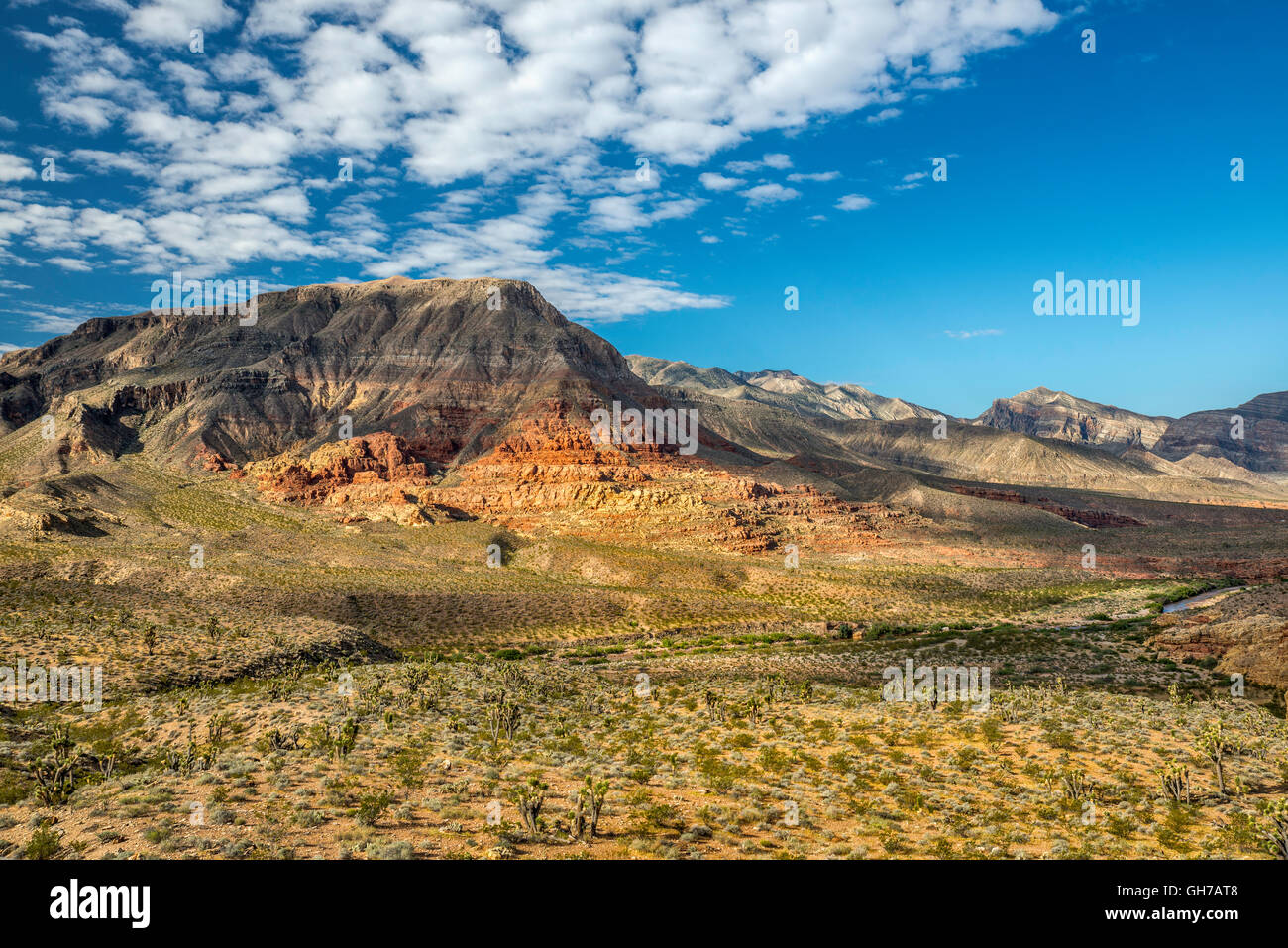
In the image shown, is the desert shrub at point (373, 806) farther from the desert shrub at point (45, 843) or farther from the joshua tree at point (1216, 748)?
the joshua tree at point (1216, 748)

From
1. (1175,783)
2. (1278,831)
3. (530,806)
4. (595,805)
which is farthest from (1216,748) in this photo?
(530,806)

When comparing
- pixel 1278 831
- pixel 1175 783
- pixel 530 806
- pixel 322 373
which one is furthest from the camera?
pixel 322 373

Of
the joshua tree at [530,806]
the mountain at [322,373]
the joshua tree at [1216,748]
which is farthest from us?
the mountain at [322,373]

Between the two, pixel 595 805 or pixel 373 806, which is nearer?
pixel 595 805

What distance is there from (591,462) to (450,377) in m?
45.9

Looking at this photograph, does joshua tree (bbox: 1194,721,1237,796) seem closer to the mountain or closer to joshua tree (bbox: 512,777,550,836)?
joshua tree (bbox: 512,777,550,836)

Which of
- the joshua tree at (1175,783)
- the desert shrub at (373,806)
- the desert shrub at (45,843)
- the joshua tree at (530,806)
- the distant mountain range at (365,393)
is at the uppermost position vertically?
the distant mountain range at (365,393)

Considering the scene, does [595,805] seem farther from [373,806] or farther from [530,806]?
[373,806]

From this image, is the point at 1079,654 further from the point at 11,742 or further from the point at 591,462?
the point at 591,462

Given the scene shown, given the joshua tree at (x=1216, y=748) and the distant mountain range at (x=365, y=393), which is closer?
the joshua tree at (x=1216, y=748)

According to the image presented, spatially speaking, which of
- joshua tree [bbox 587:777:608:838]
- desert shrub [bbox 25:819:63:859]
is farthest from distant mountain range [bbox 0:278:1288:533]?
desert shrub [bbox 25:819:63:859]

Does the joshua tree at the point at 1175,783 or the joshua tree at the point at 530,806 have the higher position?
the joshua tree at the point at 530,806

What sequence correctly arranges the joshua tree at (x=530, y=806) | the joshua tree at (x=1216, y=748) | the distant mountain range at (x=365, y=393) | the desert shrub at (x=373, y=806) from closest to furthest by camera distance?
the joshua tree at (x=530, y=806) < the desert shrub at (x=373, y=806) < the joshua tree at (x=1216, y=748) < the distant mountain range at (x=365, y=393)

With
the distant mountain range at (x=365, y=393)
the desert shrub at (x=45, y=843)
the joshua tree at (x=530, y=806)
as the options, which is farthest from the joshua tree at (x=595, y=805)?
the distant mountain range at (x=365, y=393)
